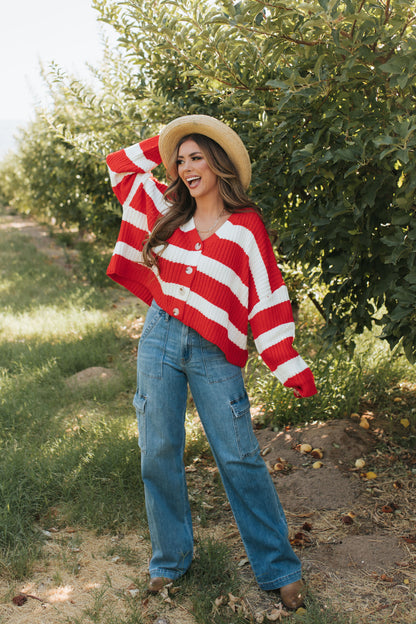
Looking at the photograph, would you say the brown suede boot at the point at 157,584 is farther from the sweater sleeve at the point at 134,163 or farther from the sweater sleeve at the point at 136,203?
the sweater sleeve at the point at 134,163

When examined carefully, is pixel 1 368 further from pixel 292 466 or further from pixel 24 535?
pixel 292 466

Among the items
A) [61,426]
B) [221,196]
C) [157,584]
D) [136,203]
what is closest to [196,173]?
[221,196]

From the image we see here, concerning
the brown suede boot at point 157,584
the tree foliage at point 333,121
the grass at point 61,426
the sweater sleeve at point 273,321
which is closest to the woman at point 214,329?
the sweater sleeve at point 273,321

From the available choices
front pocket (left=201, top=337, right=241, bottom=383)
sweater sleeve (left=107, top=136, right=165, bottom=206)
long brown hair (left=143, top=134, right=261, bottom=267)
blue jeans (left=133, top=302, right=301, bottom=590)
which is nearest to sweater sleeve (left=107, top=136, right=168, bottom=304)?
sweater sleeve (left=107, top=136, right=165, bottom=206)

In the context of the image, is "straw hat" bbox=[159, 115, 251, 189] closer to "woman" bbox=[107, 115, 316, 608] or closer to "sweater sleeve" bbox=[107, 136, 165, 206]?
"woman" bbox=[107, 115, 316, 608]

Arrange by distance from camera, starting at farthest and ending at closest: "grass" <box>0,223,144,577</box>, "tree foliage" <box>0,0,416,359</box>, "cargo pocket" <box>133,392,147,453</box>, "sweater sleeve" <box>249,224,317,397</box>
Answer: "grass" <box>0,223,144,577</box>
"cargo pocket" <box>133,392,147,453</box>
"sweater sleeve" <box>249,224,317,397</box>
"tree foliage" <box>0,0,416,359</box>

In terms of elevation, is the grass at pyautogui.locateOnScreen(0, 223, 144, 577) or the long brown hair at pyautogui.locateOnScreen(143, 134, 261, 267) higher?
the long brown hair at pyautogui.locateOnScreen(143, 134, 261, 267)

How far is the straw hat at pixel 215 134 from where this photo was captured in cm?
231

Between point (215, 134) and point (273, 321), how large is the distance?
2.53 feet

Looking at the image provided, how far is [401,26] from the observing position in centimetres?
191

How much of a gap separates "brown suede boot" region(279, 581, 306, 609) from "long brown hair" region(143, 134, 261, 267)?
144cm

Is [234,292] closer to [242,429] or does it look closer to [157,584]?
[242,429]

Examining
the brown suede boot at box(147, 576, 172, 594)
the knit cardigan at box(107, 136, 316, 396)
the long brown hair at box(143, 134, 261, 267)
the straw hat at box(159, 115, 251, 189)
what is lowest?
the brown suede boot at box(147, 576, 172, 594)

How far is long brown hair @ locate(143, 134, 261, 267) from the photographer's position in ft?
7.62
